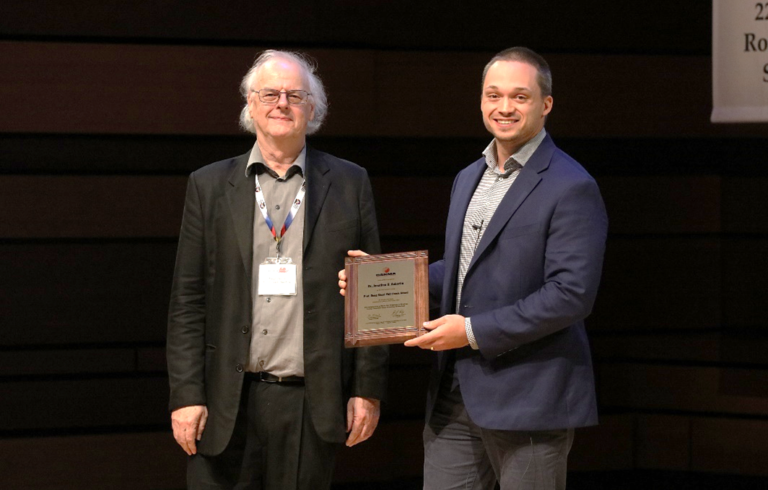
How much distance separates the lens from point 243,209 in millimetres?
Result: 2299

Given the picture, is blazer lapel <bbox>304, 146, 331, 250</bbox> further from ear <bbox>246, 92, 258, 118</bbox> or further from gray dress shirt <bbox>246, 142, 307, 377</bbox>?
ear <bbox>246, 92, 258, 118</bbox>

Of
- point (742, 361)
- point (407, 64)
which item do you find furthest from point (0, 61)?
point (742, 361)

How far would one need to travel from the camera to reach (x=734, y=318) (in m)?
4.17

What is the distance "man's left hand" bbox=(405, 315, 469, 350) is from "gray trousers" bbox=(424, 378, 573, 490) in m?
0.18

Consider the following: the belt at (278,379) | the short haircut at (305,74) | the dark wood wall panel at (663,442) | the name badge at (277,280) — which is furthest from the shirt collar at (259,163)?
the dark wood wall panel at (663,442)

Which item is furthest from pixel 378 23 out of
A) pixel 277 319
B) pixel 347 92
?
pixel 277 319

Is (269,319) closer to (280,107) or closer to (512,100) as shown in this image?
(280,107)

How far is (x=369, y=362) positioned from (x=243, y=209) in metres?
0.51

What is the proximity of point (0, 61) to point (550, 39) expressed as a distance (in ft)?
7.47

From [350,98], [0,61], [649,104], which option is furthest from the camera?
[649,104]

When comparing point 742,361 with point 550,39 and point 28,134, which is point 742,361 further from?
point 28,134

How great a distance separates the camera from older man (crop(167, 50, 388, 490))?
7.43 ft

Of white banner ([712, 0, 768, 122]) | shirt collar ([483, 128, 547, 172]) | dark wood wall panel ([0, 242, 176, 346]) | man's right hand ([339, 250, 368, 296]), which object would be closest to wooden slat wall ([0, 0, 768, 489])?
dark wood wall panel ([0, 242, 176, 346])

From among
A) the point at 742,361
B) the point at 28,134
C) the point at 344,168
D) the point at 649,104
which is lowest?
the point at 742,361
